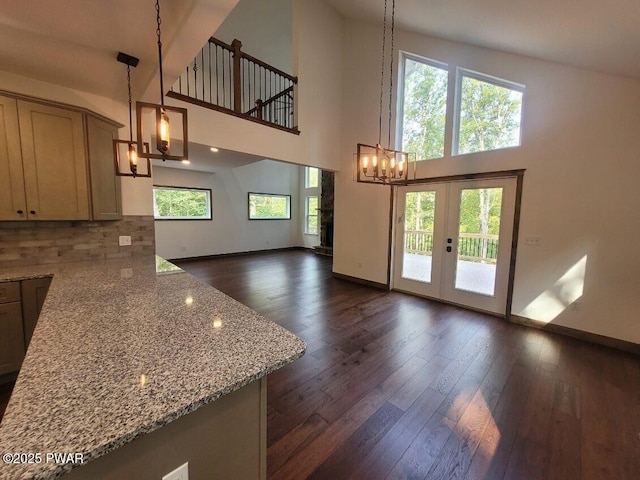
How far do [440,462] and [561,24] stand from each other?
3.82 meters

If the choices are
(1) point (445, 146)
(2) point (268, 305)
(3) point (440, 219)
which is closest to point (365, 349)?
(2) point (268, 305)

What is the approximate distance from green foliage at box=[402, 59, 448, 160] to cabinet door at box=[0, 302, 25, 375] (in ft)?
17.6

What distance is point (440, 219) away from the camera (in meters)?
4.46

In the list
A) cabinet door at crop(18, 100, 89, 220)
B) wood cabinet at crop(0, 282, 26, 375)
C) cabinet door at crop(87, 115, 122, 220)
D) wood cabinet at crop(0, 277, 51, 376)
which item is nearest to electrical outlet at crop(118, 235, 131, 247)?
cabinet door at crop(87, 115, 122, 220)

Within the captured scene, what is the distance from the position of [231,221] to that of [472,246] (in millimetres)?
6600

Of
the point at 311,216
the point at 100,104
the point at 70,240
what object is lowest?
the point at 70,240

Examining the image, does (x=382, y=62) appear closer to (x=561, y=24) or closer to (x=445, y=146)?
(x=445, y=146)

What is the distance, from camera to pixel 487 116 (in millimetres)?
3969

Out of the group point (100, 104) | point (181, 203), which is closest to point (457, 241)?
point (100, 104)

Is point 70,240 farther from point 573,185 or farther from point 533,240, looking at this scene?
point 573,185

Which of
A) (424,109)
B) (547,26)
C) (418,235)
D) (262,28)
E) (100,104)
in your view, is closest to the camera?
(547,26)

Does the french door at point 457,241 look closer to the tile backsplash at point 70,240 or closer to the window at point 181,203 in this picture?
the tile backsplash at point 70,240

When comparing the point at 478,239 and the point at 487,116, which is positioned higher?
the point at 487,116

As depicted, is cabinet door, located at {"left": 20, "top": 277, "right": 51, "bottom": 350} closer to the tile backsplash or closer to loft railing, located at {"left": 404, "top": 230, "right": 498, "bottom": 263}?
the tile backsplash
